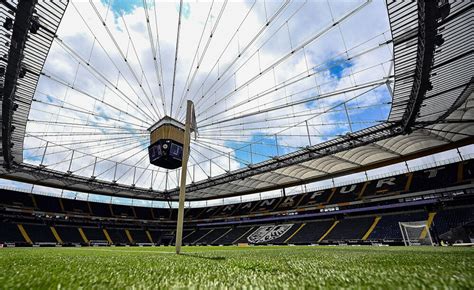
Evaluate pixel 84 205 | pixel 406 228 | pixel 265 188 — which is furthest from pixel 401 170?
pixel 84 205

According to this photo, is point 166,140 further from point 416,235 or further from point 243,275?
point 416,235

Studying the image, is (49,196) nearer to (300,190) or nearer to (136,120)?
(136,120)

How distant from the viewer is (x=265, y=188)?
56.2m

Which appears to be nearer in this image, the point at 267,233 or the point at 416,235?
the point at 416,235

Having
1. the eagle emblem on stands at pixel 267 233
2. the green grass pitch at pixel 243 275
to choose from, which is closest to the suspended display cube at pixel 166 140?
the green grass pitch at pixel 243 275

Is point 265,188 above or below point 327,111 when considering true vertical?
below

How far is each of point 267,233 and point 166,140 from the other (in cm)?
3391

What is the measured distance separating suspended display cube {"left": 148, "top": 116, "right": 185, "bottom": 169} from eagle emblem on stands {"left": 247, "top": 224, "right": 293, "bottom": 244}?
2847cm

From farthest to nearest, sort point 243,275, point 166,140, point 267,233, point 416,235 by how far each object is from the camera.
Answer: point 267,233 < point 416,235 < point 166,140 < point 243,275

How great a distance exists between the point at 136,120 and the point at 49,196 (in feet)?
149

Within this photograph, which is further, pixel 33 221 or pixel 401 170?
pixel 33 221

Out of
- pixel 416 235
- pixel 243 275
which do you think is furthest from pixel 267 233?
pixel 243 275

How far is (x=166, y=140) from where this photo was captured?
30.3 m

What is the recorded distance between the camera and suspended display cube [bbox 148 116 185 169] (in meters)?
30.1
